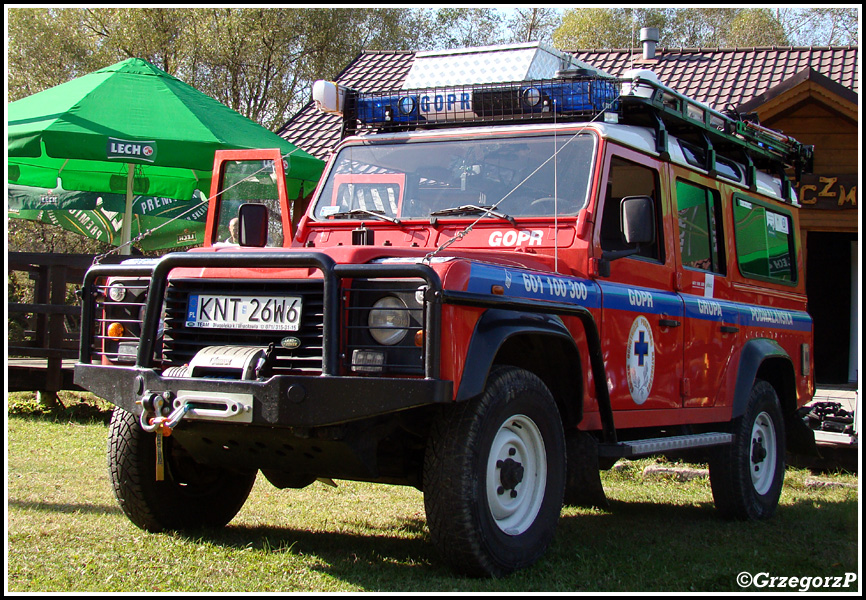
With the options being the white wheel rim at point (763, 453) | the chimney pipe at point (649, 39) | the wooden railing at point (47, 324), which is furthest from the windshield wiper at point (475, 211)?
the chimney pipe at point (649, 39)

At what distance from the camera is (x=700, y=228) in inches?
264

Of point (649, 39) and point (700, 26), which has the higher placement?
point (700, 26)

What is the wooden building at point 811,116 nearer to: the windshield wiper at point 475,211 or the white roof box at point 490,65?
the white roof box at point 490,65

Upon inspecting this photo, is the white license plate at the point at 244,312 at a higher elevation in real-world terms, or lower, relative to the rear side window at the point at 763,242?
lower

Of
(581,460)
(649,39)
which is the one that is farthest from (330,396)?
(649,39)

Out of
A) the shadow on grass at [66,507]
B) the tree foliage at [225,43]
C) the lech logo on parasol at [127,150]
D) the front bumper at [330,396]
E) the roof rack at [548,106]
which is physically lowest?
the shadow on grass at [66,507]

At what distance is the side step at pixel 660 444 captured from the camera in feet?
17.2

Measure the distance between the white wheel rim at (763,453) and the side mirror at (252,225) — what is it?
379 centimetres

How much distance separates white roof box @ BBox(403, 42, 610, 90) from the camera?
627cm

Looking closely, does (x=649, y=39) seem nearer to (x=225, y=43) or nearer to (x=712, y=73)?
(x=712, y=73)

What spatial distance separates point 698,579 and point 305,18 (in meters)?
26.1

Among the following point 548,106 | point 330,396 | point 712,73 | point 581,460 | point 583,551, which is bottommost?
point 583,551

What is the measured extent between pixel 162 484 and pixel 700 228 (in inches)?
155

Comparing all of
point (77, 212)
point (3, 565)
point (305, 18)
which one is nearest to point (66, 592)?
point (3, 565)
